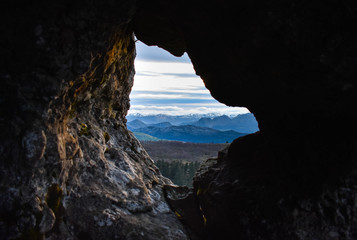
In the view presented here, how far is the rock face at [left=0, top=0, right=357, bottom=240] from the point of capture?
726 centimetres

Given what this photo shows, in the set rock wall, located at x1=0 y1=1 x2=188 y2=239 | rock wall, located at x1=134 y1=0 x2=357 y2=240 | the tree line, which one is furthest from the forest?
rock wall, located at x1=0 y1=1 x2=188 y2=239

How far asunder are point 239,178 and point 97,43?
799 centimetres

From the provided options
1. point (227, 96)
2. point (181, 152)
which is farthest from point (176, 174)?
point (181, 152)

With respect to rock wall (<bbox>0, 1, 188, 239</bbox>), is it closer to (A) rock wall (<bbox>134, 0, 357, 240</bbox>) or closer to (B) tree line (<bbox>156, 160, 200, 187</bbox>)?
(A) rock wall (<bbox>134, 0, 357, 240</bbox>)

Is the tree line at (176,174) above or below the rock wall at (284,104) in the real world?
below

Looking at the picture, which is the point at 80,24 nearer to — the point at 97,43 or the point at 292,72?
the point at 97,43

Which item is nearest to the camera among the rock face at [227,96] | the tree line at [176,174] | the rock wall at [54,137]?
the rock wall at [54,137]

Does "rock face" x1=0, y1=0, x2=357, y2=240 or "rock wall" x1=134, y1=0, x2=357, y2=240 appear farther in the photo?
"rock wall" x1=134, y1=0, x2=357, y2=240

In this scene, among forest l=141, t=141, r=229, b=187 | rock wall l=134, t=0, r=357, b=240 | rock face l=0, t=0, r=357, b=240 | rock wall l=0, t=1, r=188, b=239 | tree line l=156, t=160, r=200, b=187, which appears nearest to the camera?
rock wall l=0, t=1, r=188, b=239

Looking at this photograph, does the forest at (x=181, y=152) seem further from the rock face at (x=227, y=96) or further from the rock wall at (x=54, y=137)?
the rock wall at (x=54, y=137)

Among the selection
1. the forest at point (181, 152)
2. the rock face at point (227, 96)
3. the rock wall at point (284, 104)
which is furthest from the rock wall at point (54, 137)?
the forest at point (181, 152)

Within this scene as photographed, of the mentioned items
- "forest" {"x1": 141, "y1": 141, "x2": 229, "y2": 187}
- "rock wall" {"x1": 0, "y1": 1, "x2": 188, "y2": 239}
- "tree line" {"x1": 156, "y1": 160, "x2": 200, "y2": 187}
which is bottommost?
"forest" {"x1": 141, "y1": 141, "x2": 229, "y2": 187}

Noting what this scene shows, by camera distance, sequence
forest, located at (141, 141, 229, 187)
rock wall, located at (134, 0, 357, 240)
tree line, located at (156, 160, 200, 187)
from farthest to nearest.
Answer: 1. forest, located at (141, 141, 229, 187)
2. tree line, located at (156, 160, 200, 187)
3. rock wall, located at (134, 0, 357, 240)

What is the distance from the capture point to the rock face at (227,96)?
7258 mm
